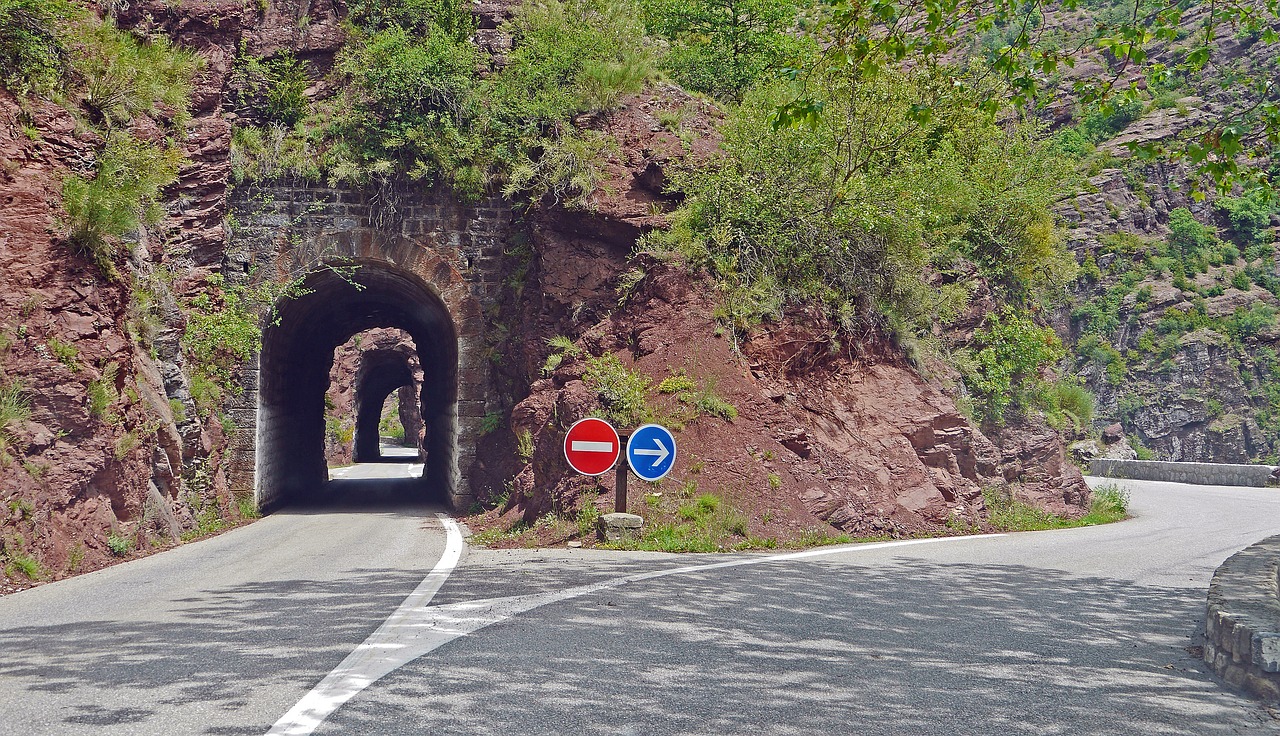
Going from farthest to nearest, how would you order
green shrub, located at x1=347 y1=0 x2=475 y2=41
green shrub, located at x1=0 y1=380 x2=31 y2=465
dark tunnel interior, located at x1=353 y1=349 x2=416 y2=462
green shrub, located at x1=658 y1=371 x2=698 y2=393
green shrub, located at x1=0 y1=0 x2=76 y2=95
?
1. dark tunnel interior, located at x1=353 y1=349 x2=416 y2=462
2. green shrub, located at x1=347 y1=0 x2=475 y2=41
3. green shrub, located at x1=658 y1=371 x2=698 y2=393
4. green shrub, located at x1=0 y1=0 x2=76 y2=95
5. green shrub, located at x1=0 y1=380 x2=31 y2=465

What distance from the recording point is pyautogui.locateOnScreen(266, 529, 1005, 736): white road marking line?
4.25 metres

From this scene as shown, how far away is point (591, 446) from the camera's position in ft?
36.3

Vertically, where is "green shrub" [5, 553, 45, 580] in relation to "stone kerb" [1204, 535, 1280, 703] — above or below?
below

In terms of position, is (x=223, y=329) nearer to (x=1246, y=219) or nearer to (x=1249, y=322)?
(x=1249, y=322)

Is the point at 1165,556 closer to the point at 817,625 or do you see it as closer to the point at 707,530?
the point at 707,530

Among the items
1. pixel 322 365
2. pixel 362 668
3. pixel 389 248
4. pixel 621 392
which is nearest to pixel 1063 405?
pixel 621 392

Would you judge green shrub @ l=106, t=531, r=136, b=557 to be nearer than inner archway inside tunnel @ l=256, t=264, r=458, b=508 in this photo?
Yes

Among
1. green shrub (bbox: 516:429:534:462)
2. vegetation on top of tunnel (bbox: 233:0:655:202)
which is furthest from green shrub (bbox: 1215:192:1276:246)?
green shrub (bbox: 516:429:534:462)

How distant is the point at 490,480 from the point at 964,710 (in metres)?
13.6

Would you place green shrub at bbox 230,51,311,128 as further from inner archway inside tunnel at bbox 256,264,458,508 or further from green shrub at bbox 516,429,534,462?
green shrub at bbox 516,429,534,462

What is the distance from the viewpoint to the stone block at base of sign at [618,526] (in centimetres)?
1095

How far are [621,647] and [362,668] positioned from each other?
1.51 m

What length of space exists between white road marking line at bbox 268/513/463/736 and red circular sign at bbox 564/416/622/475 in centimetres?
363

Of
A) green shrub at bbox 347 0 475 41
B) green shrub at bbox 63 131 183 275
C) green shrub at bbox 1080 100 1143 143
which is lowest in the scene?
green shrub at bbox 63 131 183 275
